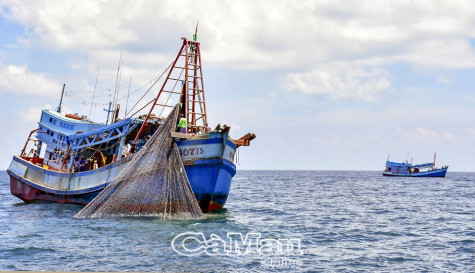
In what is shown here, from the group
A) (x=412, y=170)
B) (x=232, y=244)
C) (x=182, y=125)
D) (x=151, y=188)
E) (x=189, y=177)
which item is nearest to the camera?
(x=232, y=244)

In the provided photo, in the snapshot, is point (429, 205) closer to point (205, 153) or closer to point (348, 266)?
point (205, 153)

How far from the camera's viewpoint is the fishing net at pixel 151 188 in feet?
78.5

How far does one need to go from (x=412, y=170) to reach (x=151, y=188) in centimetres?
10921

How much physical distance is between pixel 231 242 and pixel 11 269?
766 cm

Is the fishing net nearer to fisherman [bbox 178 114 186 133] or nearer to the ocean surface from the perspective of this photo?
the ocean surface

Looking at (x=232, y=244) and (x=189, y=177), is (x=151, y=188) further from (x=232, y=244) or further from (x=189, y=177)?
(x=232, y=244)

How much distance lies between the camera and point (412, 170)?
124 meters

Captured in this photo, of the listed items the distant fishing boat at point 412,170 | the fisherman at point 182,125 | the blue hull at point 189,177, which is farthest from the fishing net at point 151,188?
the distant fishing boat at point 412,170

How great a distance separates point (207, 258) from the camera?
17.2m

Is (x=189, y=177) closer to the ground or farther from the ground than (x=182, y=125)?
closer to the ground

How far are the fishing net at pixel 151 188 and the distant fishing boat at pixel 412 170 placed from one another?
339 ft

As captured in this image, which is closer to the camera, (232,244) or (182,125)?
(232,244)

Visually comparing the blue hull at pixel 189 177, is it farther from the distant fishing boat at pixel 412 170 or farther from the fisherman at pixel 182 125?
the distant fishing boat at pixel 412 170

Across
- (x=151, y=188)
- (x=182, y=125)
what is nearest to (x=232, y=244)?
(x=151, y=188)
